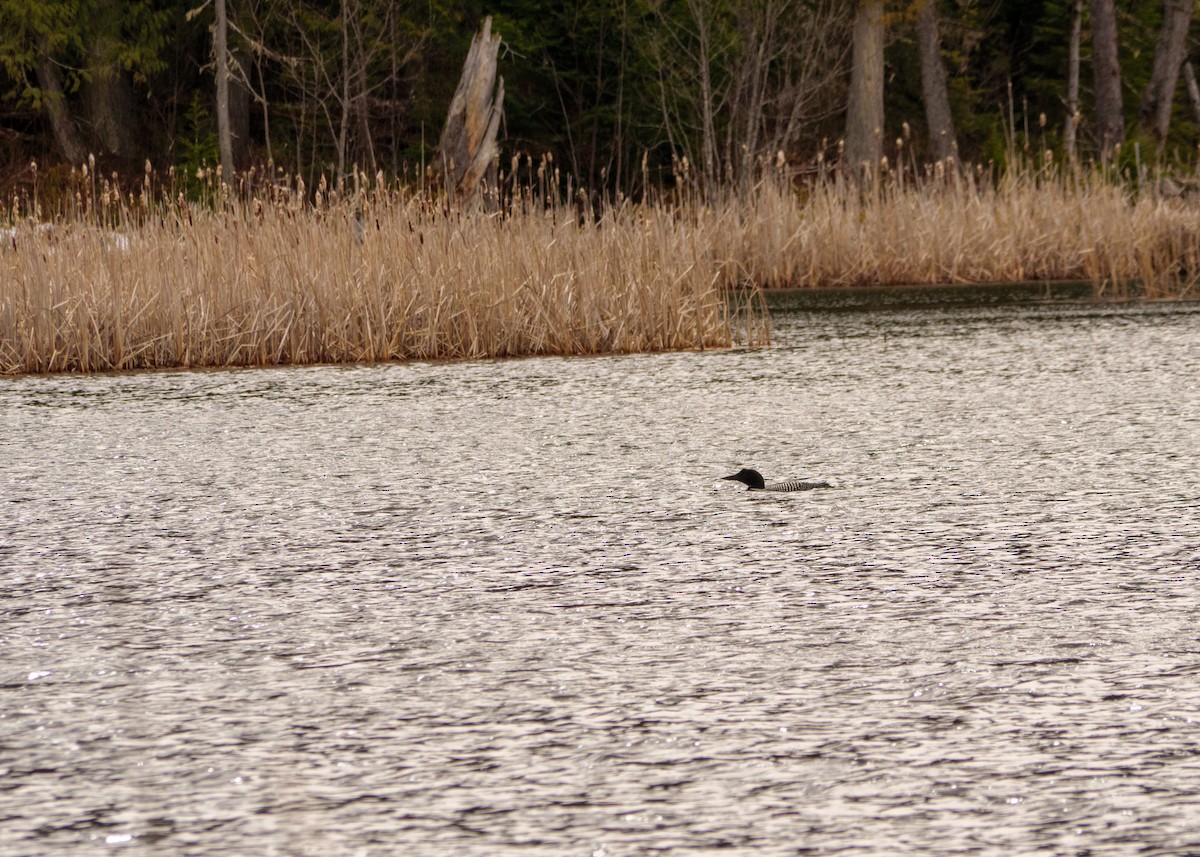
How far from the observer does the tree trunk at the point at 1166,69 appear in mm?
17719

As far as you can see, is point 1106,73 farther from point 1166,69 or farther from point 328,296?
point 328,296

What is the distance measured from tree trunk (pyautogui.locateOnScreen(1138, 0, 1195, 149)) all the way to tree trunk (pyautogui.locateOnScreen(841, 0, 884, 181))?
9.52 ft

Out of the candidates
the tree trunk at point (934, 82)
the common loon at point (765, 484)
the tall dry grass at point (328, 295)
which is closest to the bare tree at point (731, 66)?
the tree trunk at point (934, 82)

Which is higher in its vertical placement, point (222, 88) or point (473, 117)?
point (222, 88)

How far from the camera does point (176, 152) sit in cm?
1997

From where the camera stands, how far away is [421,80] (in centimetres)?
2017

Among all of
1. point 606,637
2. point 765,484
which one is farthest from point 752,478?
point 606,637

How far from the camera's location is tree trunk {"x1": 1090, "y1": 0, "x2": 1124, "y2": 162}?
17078mm

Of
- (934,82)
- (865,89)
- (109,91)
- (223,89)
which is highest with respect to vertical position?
(109,91)

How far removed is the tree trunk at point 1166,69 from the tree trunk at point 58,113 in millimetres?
11011

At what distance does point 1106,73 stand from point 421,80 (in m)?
7.60

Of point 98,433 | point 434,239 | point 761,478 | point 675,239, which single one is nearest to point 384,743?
point 761,478

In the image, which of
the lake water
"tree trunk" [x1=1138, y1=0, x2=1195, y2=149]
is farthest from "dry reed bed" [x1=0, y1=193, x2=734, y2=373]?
"tree trunk" [x1=1138, y1=0, x2=1195, y2=149]

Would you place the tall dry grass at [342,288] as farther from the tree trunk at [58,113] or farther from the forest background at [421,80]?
the tree trunk at [58,113]
